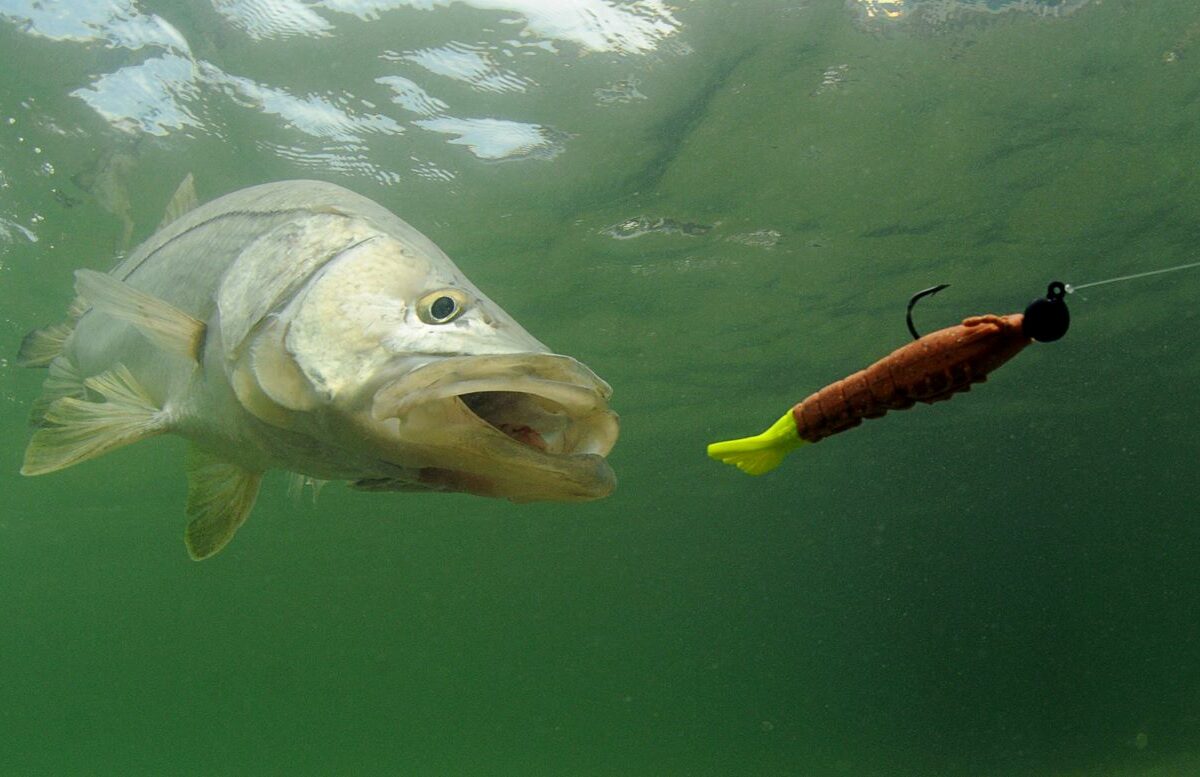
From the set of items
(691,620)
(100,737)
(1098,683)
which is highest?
(691,620)

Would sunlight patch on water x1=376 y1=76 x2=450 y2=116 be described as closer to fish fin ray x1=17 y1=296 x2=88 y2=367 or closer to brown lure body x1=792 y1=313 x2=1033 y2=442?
fish fin ray x1=17 y1=296 x2=88 y2=367

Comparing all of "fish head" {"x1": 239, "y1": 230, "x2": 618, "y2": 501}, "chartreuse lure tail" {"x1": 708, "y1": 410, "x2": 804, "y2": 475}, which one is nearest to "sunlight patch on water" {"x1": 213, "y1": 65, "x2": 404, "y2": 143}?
"fish head" {"x1": 239, "y1": 230, "x2": 618, "y2": 501}

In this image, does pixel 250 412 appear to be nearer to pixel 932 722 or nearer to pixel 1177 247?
pixel 1177 247

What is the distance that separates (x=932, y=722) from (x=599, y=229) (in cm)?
7561

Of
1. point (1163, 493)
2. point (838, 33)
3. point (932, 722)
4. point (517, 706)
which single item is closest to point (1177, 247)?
point (838, 33)

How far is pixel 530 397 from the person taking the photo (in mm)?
2812

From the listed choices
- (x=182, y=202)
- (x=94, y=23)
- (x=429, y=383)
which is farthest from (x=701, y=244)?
(x=429, y=383)

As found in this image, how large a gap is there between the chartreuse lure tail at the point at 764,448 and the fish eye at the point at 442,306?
116cm

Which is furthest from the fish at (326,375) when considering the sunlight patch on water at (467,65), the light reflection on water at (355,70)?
the sunlight patch on water at (467,65)

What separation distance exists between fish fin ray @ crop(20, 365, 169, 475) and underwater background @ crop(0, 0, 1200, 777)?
7.40 m

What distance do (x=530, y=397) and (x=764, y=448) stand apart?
1015 millimetres

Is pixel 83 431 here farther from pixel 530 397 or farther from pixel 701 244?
pixel 701 244

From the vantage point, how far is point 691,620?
104562mm

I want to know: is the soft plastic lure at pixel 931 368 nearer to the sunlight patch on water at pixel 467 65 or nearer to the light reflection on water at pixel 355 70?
the light reflection on water at pixel 355 70
